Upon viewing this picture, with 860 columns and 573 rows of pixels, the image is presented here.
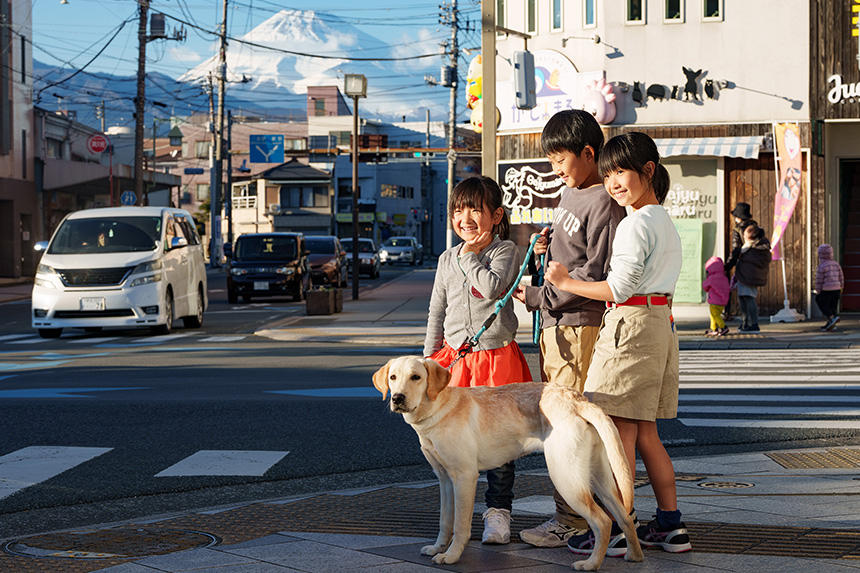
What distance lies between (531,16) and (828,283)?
28.0 feet

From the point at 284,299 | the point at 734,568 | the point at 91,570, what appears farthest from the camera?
the point at 284,299

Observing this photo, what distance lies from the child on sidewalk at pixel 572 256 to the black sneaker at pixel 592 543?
0.12 m

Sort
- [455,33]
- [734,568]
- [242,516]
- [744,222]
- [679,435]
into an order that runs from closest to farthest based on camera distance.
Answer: [734,568] → [242,516] → [679,435] → [744,222] → [455,33]

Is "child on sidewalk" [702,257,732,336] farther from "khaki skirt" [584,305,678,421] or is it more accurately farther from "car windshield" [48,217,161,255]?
"khaki skirt" [584,305,678,421]

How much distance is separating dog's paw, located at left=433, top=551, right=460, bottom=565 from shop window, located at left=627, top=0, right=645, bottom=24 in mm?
19280

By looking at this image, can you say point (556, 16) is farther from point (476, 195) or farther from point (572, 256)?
point (572, 256)

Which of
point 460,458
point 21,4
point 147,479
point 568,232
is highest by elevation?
point 21,4

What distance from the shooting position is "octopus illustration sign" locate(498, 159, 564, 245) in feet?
77.4

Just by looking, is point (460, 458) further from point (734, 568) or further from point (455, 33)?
point (455, 33)

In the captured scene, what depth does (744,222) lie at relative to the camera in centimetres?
1905

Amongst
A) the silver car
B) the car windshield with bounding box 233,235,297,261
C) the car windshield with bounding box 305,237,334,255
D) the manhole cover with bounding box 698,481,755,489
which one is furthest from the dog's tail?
the silver car

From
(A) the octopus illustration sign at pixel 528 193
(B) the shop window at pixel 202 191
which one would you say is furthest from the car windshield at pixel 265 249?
(B) the shop window at pixel 202 191

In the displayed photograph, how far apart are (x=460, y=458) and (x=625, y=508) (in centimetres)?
72

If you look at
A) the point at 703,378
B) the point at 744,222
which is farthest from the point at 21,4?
the point at 703,378
